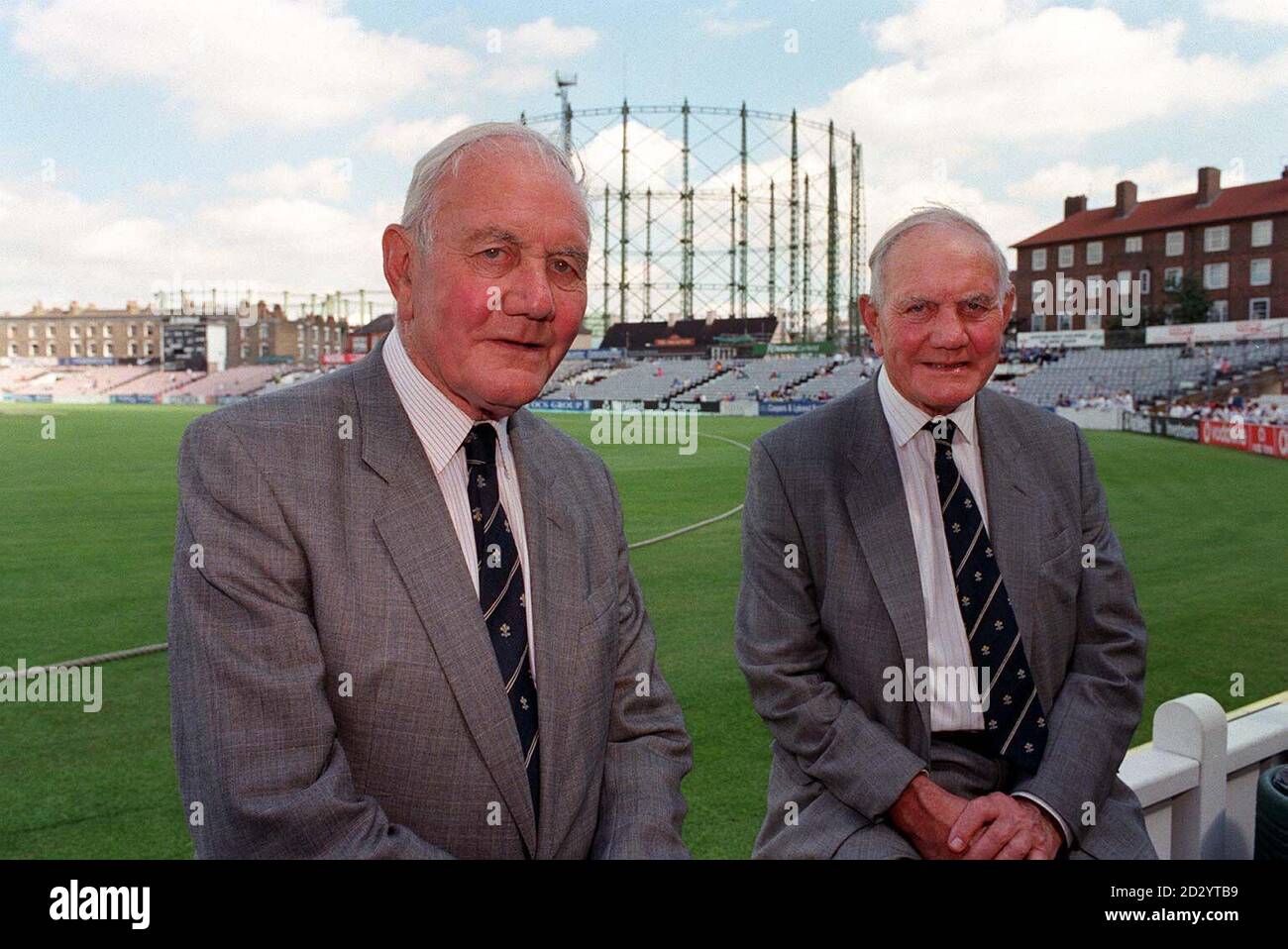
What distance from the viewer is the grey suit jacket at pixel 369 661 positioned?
1.68m

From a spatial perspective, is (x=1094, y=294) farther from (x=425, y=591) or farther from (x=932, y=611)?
(x=425, y=591)

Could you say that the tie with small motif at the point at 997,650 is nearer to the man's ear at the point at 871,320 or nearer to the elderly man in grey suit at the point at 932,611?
the elderly man in grey suit at the point at 932,611

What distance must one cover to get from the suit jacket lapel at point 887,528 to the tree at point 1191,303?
5905cm

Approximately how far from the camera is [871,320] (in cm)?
292

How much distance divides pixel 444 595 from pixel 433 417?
1.24 ft

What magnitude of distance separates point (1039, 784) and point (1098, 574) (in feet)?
2.01

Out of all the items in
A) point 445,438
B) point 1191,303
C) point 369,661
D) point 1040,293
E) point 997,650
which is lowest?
point 997,650

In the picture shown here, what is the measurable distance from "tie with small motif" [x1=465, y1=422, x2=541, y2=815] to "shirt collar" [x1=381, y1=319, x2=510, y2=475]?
4 cm

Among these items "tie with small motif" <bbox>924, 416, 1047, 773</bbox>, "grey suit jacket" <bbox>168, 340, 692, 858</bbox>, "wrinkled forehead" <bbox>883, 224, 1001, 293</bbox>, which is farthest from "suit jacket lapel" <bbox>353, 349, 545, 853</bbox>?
"wrinkled forehead" <bbox>883, 224, 1001, 293</bbox>

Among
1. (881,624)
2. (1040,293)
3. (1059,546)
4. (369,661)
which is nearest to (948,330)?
(1059,546)

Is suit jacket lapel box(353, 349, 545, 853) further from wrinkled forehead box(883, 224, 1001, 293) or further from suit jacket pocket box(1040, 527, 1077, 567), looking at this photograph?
suit jacket pocket box(1040, 527, 1077, 567)

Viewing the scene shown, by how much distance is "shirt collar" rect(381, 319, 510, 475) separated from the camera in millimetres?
2029
